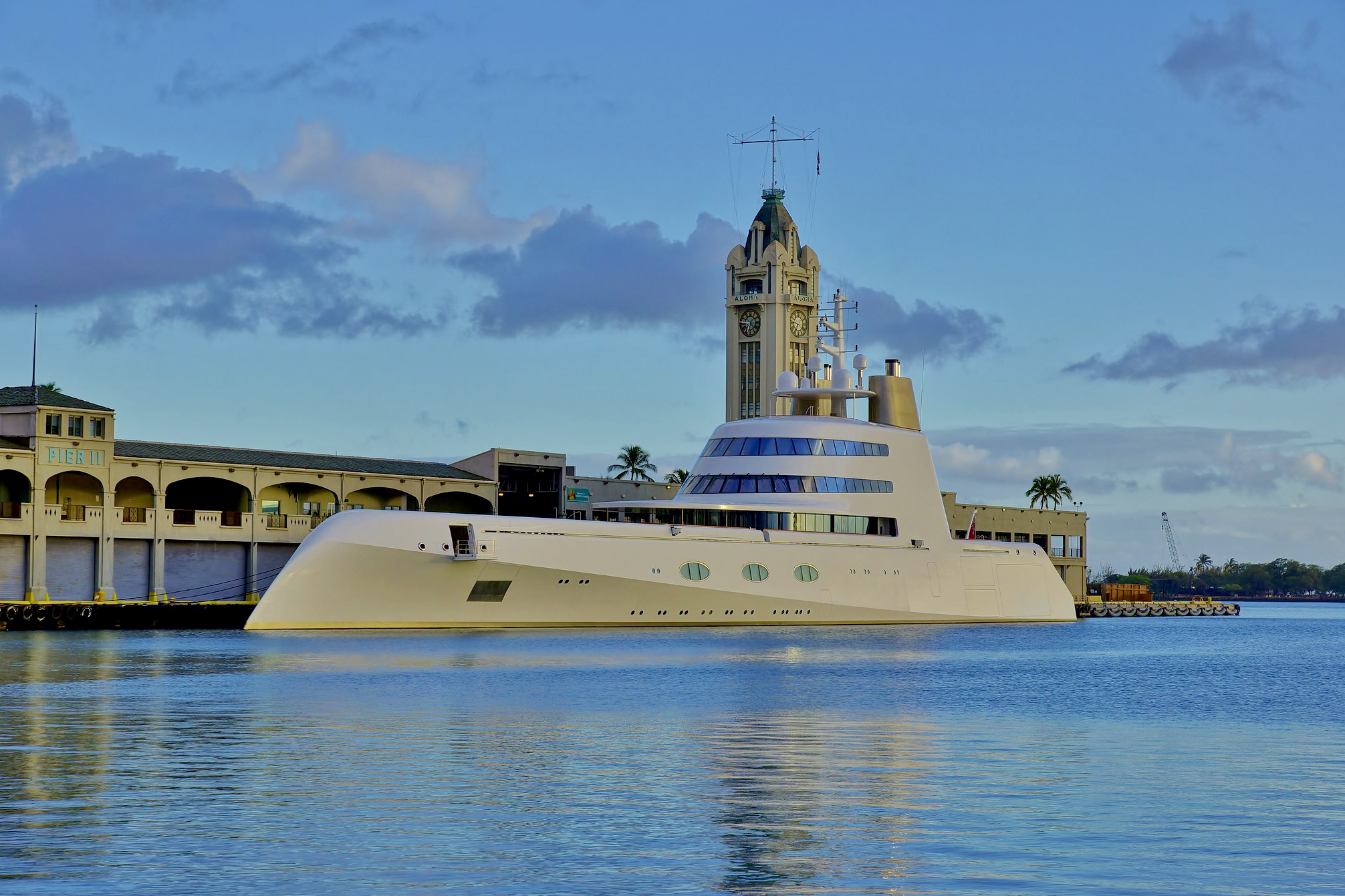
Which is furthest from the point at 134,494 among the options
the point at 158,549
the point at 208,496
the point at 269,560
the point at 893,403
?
the point at 893,403

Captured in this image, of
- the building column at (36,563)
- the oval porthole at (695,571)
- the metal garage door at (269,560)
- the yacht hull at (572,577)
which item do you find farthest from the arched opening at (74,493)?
the oval porthole at (695,571)

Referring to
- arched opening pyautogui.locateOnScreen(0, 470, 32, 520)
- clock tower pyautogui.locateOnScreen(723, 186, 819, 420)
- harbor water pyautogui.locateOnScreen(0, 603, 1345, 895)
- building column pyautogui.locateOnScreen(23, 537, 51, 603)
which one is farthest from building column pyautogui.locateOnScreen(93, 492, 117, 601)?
clock tower pyautogui.locateOnScreen(723, 186, 819, 420)

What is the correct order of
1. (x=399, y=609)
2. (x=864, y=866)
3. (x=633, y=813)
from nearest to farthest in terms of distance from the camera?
(x=864, y=866)
(x=633, y=813)
(x=399, y=609)

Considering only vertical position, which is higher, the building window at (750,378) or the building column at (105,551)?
the building window at (750,378)

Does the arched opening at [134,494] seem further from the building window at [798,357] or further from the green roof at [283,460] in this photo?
the building window at [798,357]

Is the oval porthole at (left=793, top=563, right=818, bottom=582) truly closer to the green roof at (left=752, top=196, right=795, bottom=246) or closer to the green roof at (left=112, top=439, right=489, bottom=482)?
the green roof at (left=112, top=439, right=489, bottom=482)

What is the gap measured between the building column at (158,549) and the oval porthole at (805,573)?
86.2ft

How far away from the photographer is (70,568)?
204 feet

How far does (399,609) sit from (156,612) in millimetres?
15165

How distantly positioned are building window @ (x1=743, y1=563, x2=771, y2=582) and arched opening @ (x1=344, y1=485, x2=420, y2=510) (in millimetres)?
25287

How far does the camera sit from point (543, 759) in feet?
64.0

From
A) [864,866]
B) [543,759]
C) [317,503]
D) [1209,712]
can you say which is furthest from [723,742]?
[317,503]

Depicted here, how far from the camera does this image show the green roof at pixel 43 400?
202 ft

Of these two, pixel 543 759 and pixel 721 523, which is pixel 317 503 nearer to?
pixel 721 523
